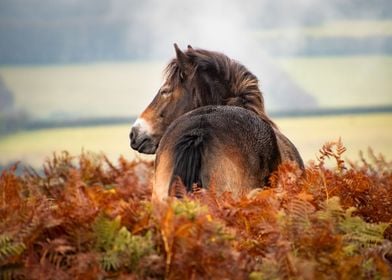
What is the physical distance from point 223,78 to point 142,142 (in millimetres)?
1028

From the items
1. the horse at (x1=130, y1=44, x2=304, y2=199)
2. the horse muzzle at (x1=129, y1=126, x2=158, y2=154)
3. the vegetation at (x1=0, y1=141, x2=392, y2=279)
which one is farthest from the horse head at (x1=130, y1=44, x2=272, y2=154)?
the vegetation at (x1=0, y1=141, x2=392, y2=279)

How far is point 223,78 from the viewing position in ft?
24.9

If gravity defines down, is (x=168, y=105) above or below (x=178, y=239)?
above

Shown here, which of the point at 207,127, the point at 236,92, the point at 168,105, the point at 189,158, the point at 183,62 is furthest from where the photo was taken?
the point at 168,105

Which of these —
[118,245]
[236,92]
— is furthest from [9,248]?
[236,92]

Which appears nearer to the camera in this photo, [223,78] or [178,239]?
[178,239]

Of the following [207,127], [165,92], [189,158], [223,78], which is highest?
[223,78]

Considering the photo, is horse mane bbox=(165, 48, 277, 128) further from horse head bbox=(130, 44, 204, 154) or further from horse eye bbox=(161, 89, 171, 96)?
horse eye bbox=(161, 89, 171, 96)

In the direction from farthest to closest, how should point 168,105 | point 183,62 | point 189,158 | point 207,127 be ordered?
point 168,105 < point 183,62 < point 207,127 < point 189,158

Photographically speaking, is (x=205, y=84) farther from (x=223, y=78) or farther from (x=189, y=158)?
(x=189, y=158)

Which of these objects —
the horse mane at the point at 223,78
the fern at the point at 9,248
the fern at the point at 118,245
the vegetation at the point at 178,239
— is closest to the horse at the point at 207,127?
the horse mane at the point at 223,78

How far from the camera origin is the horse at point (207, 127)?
589 cm

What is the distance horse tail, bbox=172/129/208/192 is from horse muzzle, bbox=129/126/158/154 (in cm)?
220

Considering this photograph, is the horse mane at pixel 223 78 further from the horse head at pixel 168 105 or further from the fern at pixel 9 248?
the fern at pixel 9 248
